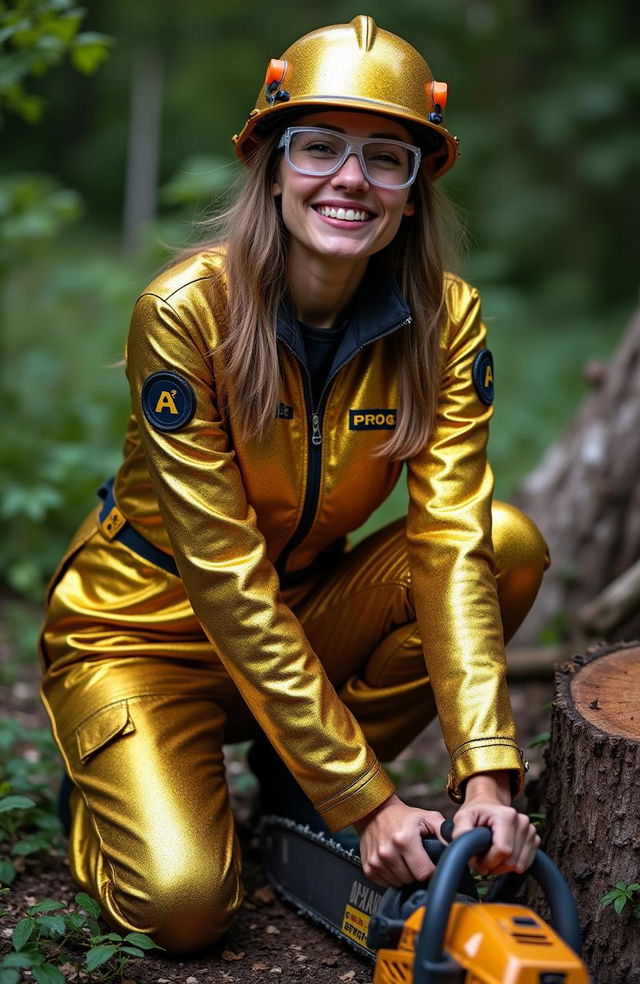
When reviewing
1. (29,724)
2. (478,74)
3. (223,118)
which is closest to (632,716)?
(29,724)

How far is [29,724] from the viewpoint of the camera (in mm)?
3281

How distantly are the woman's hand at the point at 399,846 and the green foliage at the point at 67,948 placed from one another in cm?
44

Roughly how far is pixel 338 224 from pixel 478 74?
10231mm

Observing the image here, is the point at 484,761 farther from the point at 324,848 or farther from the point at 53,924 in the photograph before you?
the point at 53,924

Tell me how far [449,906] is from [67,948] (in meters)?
0.92

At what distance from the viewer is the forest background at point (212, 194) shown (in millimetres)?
4375

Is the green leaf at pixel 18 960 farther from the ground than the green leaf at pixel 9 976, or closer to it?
farther from the ground

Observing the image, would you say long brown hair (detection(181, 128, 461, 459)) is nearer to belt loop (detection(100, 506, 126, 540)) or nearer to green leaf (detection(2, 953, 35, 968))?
belt loop (detection(100, 506, 126, 540))

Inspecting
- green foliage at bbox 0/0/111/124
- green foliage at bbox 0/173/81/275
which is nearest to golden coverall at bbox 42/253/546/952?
green foliage at bbox 0/0/111/124

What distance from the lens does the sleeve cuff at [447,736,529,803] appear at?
1902mm

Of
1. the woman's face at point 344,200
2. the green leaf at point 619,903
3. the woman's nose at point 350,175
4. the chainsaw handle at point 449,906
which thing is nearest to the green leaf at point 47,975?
the chainsaw handle at point 449,906

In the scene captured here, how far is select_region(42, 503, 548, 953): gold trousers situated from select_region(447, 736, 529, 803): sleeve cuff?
0.28 m

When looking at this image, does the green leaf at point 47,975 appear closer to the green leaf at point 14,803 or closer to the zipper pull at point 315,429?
the green leaf at point 14,803

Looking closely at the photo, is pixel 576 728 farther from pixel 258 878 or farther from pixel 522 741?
pixel 522 741
